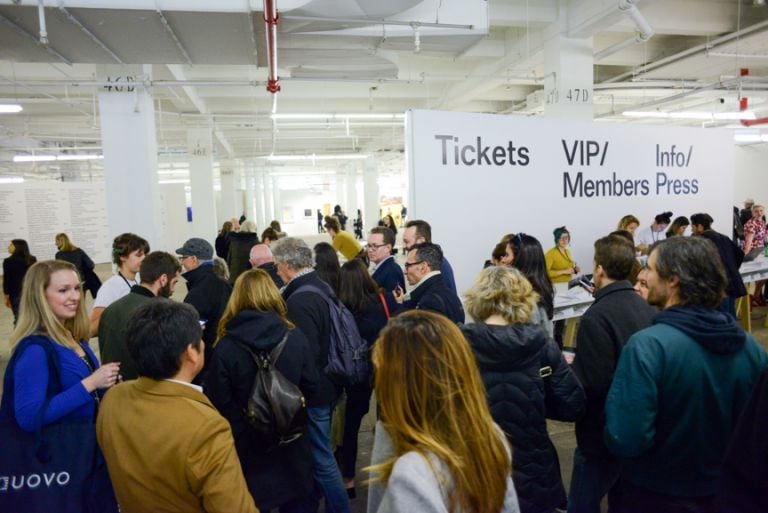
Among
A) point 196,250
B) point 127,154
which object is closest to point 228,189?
point 127,154

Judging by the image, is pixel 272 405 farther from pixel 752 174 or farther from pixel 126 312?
pixel 752 174

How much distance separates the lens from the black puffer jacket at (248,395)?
6.51 feet

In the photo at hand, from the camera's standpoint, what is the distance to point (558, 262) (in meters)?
5.20

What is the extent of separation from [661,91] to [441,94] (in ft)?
16.6

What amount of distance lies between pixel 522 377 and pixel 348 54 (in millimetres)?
4317

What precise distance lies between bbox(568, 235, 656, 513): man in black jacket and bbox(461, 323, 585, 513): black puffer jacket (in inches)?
8.7

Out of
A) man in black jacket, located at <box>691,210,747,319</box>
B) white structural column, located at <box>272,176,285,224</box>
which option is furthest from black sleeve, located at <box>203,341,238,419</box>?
white structural column, located at <box>272,176,285,224</box>

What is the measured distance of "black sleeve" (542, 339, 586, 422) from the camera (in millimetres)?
1898

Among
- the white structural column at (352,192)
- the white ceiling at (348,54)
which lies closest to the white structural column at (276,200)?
the white structural column at (352,192)

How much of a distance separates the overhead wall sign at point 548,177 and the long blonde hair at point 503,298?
8.72 feet

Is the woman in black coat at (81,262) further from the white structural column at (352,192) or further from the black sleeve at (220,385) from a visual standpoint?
the white structural column at (352,192)

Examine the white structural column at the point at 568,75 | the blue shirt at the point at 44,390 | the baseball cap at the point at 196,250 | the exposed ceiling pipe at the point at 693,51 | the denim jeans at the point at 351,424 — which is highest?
the exposed ceiling pipe at the point at 693,51

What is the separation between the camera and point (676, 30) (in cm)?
710

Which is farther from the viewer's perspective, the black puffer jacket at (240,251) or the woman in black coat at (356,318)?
the black puffer jacket at (240,251)
